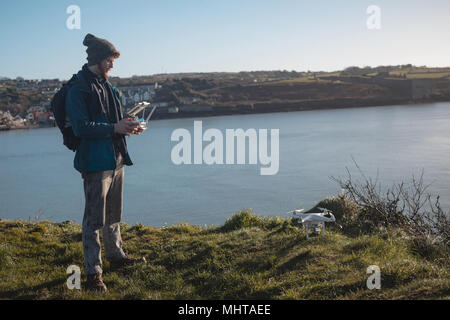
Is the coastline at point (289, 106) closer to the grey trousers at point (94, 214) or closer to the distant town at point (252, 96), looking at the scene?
the distant town at point (252, 96)

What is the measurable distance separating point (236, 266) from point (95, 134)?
1.80 metres

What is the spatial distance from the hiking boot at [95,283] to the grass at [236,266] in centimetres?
7

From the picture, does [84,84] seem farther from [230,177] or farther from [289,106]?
[289,106]

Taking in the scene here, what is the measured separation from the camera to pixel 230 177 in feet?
62.7

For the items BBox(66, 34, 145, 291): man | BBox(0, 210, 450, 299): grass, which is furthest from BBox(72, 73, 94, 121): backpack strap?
BBox(0, 210, 450, 299): grass

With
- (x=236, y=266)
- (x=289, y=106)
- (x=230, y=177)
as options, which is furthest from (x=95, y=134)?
(x=289, y=106)

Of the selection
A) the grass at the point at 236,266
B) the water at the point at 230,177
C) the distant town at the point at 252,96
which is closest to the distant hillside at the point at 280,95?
the distant town at the point at 252,96

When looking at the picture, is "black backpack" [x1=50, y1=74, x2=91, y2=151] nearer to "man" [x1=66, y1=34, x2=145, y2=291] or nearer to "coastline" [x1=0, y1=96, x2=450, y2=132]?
"man" [x1=66, y1=34, x2=145, y2=291]

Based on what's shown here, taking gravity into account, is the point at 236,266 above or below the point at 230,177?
above

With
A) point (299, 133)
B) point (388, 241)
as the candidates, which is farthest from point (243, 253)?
point (299, 133)

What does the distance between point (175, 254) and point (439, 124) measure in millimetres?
32916

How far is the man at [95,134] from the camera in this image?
144 inches

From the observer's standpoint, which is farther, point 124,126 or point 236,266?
point 236,266

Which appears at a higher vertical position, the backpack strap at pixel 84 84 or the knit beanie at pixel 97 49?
the knit beanie at pixel 97 49
